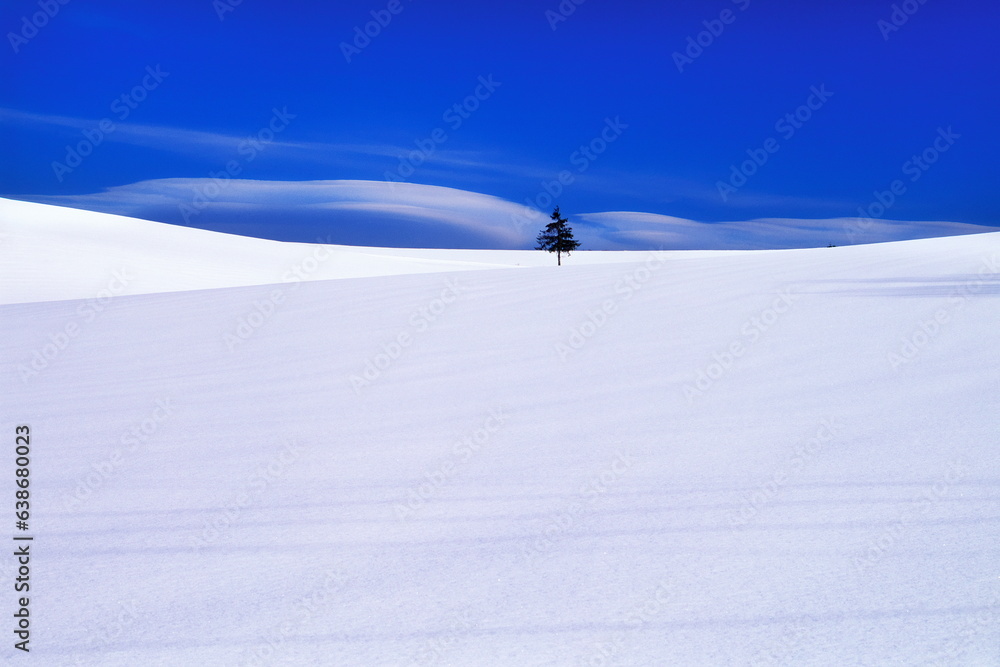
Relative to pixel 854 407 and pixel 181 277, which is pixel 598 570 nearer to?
pixel 854 407

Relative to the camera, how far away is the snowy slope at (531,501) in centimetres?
→ 172

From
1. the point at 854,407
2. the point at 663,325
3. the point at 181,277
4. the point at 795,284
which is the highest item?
the point at 181,277

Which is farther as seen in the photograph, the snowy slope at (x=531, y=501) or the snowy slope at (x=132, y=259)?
the snowy slope at (x=132, y=259)

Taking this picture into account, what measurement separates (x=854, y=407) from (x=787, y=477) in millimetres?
1104

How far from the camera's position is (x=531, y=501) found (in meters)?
2.52

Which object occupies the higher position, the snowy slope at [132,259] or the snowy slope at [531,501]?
the snowy slope at [132,259]

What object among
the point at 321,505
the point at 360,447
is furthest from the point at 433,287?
the point at 321,505

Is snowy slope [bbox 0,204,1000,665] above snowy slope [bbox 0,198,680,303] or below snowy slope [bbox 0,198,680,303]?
below

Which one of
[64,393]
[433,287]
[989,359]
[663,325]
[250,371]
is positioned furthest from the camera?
[433,287]

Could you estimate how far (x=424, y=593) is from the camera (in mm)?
1921

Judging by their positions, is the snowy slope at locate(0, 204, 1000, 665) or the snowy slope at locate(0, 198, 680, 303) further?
the snowy slope at locate(0, 198, 680, 303)

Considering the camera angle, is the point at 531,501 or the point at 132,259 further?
the point at 132,259

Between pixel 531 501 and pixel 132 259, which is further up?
pixel 132 259

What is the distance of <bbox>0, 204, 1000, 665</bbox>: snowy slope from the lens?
5.66 ft
